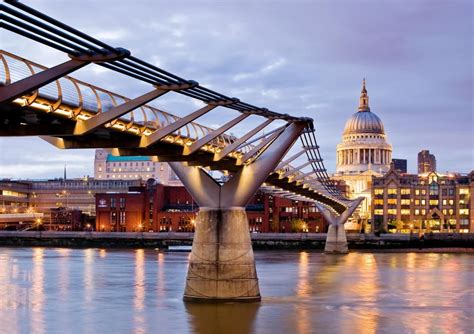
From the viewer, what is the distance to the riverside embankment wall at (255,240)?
136 m

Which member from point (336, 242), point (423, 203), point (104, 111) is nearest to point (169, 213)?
point (336, 242)

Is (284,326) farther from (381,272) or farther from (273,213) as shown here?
(273,213)

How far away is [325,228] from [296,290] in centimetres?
10585

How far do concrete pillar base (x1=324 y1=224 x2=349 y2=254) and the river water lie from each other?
1619 inches

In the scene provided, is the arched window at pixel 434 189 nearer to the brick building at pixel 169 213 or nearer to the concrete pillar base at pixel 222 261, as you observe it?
the brick building at pixel 169 213

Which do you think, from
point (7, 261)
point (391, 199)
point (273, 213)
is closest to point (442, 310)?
point (7, 261)

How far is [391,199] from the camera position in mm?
185750

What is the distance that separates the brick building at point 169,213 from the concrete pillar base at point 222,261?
11358 cm

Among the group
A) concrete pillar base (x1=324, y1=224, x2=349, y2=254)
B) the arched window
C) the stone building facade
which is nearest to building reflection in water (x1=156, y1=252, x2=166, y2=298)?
concrete pillar base (x1=324, y1=224, x2=349, y2=254)

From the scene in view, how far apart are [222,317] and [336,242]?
78958 millimetres

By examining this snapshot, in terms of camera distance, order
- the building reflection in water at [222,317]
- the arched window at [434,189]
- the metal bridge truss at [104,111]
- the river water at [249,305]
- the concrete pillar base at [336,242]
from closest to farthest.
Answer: the metal bridge truss at [104,111] < the building reflection in water at [222,317] < the river water at [249,305] < the concrete pillar base at [336,242] < the arched window at [434,189]

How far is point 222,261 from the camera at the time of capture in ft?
139

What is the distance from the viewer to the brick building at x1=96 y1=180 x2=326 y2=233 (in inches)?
6186

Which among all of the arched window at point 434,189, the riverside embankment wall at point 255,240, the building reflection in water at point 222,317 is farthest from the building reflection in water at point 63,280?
the arched window at point 434,189
